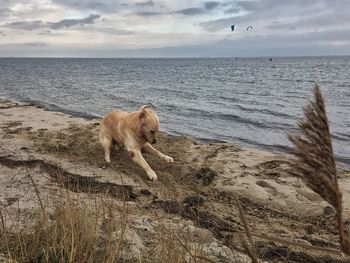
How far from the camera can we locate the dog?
290 inches

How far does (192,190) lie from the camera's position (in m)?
7.00

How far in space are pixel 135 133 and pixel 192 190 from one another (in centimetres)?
157

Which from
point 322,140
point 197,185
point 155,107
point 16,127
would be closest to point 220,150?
point 197,185

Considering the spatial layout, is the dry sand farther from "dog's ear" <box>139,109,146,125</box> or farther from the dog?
"dog's ear" <box>139,109,146,125</box>

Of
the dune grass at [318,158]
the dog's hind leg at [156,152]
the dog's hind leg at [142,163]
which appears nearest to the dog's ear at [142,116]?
the dog's hind leg at [142,163]

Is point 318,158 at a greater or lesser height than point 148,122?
greater

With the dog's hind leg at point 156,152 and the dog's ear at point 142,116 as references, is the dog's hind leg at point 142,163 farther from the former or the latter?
the dog's ear at point 142,116

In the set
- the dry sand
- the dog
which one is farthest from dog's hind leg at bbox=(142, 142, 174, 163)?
the dry sand

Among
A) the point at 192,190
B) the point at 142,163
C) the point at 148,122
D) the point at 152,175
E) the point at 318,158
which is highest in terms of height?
the point at 318,158

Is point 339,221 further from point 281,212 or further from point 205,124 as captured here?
point 205,124

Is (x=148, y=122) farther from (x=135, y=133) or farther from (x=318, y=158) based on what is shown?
(x=318, y=158)

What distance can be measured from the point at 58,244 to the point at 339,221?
283cm

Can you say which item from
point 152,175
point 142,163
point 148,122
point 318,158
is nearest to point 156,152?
point 142,163

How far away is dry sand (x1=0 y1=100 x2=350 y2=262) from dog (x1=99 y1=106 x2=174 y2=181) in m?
0.23
